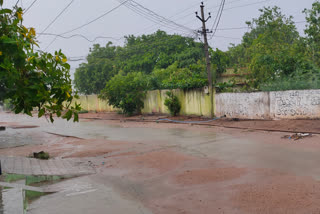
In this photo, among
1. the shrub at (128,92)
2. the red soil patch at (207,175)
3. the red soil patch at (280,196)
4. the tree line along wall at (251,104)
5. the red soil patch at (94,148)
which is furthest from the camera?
the shrub at (128,92)

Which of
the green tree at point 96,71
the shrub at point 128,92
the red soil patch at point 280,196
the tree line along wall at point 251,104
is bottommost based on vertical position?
the red soil patch at point 280,196

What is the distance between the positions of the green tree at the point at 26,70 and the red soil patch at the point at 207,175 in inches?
120

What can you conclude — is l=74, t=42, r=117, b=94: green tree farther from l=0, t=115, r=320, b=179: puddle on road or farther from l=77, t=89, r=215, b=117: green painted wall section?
l=0, t=115, r=320, b=179: puddle on road

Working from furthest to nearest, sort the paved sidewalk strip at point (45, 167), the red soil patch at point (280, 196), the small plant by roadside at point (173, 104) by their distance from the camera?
the small plant by roadside at point (173, 104) < the paved sidewalk strip at point (45, 167) < the red soil patch at point (280, 196)

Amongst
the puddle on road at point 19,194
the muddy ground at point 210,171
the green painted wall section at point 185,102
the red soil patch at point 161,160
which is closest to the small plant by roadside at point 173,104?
the green painted wall section at point 185,102

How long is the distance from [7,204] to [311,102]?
13.6 meters

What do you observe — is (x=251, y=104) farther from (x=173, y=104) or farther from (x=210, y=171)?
(x=210, y=171)

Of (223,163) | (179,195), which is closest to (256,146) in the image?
(223,163)

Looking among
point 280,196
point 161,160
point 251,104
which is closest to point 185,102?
point 251,104

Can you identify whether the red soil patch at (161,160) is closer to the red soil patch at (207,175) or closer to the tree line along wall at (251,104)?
the red soil patch at (207,175)

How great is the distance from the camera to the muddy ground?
522 centimetres

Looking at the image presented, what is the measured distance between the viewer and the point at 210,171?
7375mm

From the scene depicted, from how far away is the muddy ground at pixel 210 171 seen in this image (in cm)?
522

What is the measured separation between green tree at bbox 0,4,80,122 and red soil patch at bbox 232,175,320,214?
314cm
